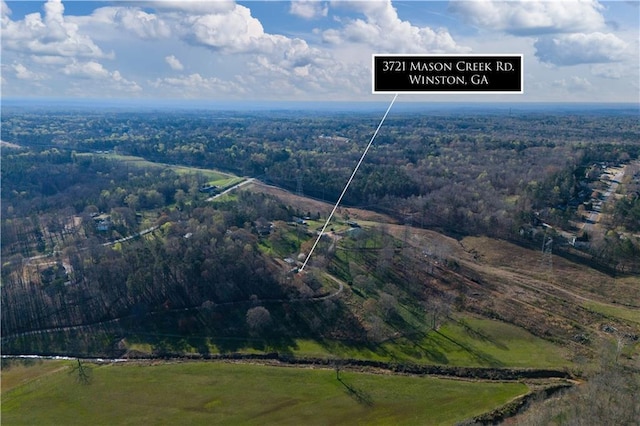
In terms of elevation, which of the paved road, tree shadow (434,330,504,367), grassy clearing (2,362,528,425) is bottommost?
grassy clearing (2,362,528,425)

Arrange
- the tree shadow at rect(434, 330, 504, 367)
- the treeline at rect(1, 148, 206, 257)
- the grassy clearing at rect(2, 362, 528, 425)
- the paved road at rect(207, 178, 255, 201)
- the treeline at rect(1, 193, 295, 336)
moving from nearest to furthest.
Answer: the grassy clearing at rect(2, 362, 528, 425) < the tree shadow at rect(434, 330, 504, 367) < the treeline at rect(1, 193, 295, 336) < the treeline at rect(1, 148, 206, 257) < the paved road at rect(207, 178, 255, 201)

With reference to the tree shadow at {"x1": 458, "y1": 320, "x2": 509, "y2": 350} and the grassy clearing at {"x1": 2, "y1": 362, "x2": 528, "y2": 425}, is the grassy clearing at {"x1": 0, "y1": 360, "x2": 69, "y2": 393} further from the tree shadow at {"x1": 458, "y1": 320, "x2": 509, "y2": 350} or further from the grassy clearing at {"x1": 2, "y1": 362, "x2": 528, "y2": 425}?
the tree shadow at {"x1": 458, "y1": 320, "x2": 509, "y2": 350}

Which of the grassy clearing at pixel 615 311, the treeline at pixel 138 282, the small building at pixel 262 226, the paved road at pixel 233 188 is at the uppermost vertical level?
the paved road at pixel 233 188

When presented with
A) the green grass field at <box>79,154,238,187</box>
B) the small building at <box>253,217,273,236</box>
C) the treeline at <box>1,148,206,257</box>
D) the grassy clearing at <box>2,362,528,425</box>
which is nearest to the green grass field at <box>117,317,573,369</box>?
the grassy clearing at <box>2,362,528,425</box>

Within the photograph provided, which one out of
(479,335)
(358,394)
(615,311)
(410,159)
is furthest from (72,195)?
(615,311)

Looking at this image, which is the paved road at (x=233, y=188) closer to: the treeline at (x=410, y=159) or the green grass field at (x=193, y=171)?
the green grass field at (x=193, y=171)

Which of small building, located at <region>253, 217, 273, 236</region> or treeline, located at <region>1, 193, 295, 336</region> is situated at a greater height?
small building, located at <region>253, 217, 273, 236</region>

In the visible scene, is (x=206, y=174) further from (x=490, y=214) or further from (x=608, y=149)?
(x=608, y=149)

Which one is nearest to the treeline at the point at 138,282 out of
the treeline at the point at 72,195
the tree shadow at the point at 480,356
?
the treeline at the point at 72,195

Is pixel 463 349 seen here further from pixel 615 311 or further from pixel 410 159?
pixel 410 159
